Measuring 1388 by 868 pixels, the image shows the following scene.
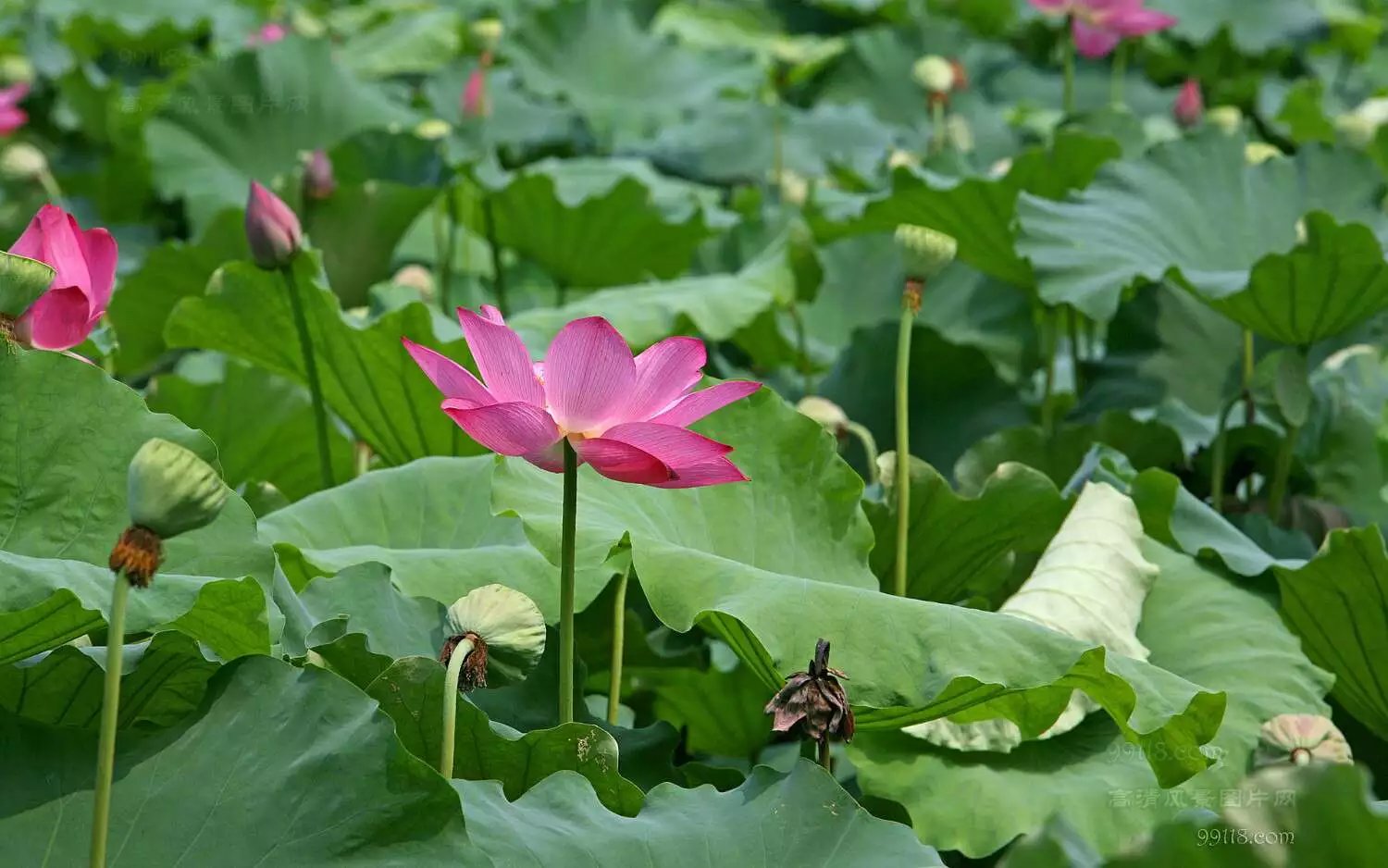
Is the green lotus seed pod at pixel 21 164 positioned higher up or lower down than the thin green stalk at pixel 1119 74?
higher up

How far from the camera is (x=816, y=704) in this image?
944 mm

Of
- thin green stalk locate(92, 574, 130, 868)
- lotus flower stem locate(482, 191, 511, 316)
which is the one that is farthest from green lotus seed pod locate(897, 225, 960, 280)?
lotus flower stem locate(482, 191, 511, 316)

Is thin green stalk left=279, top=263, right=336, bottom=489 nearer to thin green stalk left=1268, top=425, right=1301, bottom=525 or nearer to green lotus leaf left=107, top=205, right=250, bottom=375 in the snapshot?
green lotus leaf left=107, top=205, right=250, bottom=375

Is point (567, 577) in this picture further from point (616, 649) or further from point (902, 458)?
point (902, 458)

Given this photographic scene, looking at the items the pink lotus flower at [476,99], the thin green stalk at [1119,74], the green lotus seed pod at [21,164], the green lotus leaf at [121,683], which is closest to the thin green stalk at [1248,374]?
the green lotus leaf at [121,683]

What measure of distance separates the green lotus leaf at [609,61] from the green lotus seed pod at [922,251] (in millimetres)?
2065

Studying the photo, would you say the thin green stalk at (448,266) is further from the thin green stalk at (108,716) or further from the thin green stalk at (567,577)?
the thin green stalk at (108,716)

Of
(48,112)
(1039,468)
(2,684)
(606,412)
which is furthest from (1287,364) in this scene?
(48,112)

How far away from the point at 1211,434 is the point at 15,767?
134cm

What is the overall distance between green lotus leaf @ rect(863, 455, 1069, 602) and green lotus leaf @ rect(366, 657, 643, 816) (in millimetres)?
459

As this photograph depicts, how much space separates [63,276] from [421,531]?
0.40m

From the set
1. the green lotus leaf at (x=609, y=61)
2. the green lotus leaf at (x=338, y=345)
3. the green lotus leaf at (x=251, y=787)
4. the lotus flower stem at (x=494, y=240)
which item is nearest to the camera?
the green lotus leaf at (x=251, y=787)

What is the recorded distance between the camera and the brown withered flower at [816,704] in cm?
94

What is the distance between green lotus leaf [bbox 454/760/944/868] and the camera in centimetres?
86
